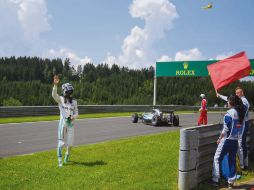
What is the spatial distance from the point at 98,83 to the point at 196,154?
380 ft

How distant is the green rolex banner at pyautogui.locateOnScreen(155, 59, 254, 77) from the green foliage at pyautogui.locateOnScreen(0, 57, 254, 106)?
43.1m

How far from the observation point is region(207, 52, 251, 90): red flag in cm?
843

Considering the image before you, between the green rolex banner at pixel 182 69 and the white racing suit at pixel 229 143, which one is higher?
the green rolex banner at pixel 182 69

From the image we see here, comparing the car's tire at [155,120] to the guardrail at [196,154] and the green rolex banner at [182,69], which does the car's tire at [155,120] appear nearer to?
the green rolex banner at [182,69]

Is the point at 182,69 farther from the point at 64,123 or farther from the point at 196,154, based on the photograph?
the point at 196,154

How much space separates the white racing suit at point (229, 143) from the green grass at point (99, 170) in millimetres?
900

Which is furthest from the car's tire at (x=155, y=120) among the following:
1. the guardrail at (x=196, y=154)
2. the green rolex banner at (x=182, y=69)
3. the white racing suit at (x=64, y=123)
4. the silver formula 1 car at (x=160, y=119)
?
the guardrail at (x=196, y=154)

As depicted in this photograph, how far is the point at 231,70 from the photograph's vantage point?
8477mm

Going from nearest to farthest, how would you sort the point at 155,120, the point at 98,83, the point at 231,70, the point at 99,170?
the point at 231,70 → the point at 99,170 → the point at 155,120 → the point at 98,83

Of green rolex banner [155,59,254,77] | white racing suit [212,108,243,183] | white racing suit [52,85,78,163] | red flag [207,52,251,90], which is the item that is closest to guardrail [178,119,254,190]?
white racing suit [212,108,243,183]

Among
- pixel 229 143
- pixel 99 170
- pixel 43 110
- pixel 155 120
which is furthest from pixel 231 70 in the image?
pixel 43 110

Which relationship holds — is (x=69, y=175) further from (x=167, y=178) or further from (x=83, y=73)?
(x=83, y=73)

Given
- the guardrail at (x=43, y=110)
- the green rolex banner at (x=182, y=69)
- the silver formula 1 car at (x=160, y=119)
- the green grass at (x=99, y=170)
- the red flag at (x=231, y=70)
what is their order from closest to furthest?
1. the green grass at (x=99, y=170)
2. the red flag at (x=231, y=70)
3. the silver formula 1 car at (x=160, y=119)
4. the guardrail at (x=43, y=110)
5. the green rolex banner at (x=182, y=69)

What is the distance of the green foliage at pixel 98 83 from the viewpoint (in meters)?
96.1
